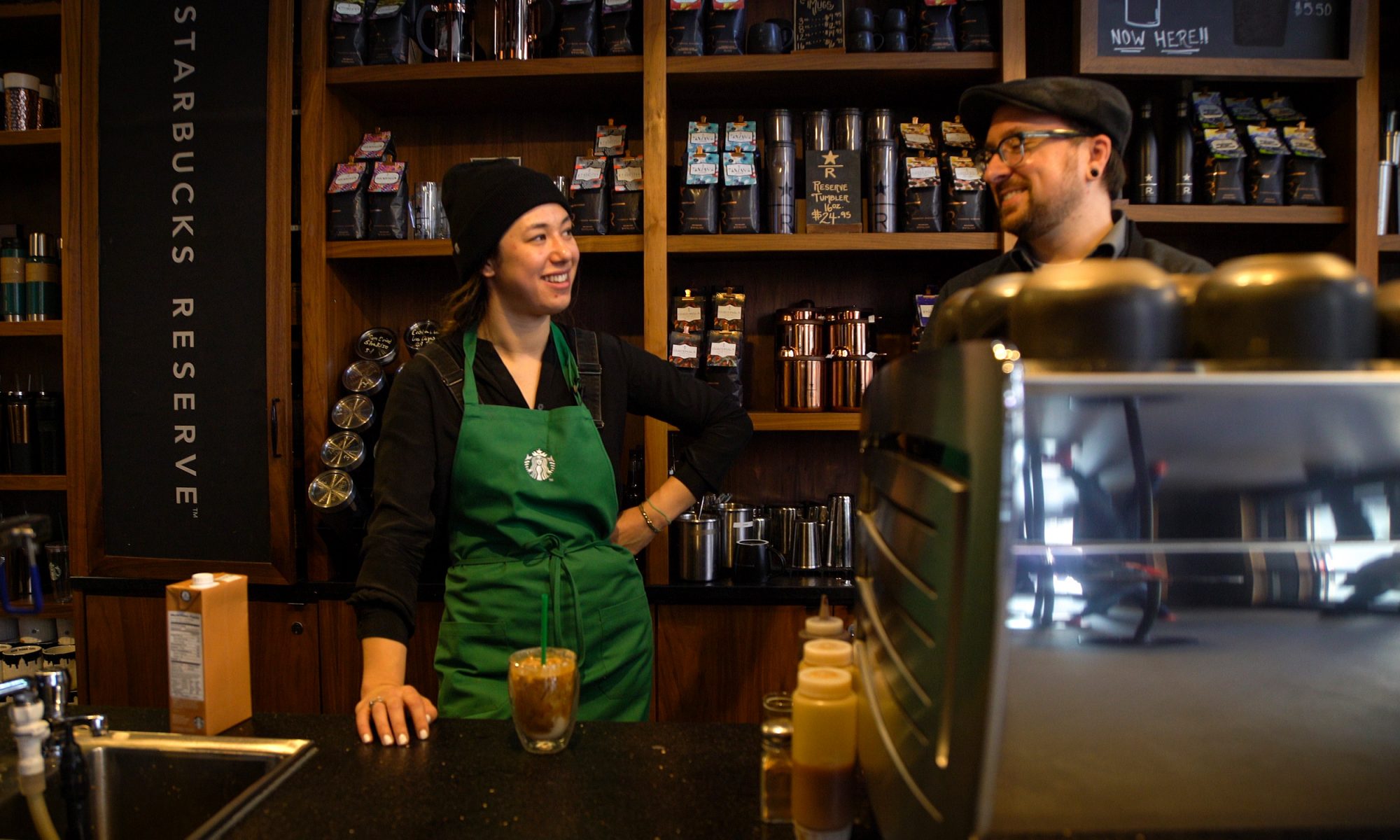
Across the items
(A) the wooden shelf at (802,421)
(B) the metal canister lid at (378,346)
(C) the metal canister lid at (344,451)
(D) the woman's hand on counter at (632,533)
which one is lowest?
(D) the woman's hand on counter at (632,533)

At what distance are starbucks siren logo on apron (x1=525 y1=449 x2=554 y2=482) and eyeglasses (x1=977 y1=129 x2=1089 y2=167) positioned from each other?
1.01 m

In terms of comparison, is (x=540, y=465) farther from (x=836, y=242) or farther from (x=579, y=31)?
(x=579, y=31)

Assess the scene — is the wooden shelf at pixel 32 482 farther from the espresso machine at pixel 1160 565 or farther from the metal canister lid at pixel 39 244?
the espresso machine at pixel 1160 565

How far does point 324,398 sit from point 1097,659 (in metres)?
2.29

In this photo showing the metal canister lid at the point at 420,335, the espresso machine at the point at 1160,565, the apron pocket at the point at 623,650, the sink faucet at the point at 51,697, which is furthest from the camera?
the metal canister lid at the point at 420,335

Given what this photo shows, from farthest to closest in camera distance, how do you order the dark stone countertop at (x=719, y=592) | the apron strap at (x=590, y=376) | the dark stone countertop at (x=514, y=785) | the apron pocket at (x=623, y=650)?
the dark stone countertop at (x=719, y=592), the apron strap at (x=590, y=376), the apron pocket at (x=623, y=650), the dark stone countertop at (x=514, y=785)

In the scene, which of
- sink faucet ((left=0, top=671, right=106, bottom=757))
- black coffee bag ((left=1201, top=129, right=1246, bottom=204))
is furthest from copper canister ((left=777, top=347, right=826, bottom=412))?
sink faucet ((left=0, top=671, right=106, bottom=757))

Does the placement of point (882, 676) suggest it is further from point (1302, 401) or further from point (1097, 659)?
point (1302, 401)

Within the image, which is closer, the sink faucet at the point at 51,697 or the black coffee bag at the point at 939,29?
the sink faucet at the point at 51,697

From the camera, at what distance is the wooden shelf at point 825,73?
7.63ft

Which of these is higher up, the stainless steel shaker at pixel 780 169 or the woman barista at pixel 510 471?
the stainless steel shaker at pixel 780 169

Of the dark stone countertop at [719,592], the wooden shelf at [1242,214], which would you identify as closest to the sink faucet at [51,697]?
the dark stone countertop at [719,592]

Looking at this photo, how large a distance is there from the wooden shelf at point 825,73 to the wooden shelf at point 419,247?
47 cm

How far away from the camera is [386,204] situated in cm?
249
